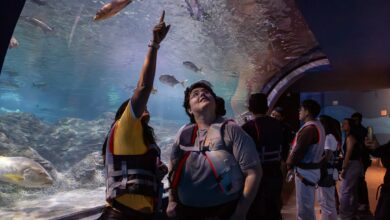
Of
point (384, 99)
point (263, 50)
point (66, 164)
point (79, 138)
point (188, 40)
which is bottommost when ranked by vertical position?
point (66, 164)

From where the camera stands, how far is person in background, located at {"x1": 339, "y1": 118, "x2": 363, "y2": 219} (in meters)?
6.07

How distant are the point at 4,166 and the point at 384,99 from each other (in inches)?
534

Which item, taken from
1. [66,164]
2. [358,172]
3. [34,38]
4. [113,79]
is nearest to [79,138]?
[66,164]

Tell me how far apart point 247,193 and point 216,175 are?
9.6 inches

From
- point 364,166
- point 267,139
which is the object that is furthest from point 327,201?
point 267,139

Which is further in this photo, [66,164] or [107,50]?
[107,50]

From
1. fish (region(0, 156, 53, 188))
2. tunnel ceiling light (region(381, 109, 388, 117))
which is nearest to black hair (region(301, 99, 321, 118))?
fish (region(0, 156, 53, 188))

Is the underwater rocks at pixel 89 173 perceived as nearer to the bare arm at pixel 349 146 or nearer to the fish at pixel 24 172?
the fish at pixel 24 172

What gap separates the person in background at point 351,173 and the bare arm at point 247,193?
15.4 feet

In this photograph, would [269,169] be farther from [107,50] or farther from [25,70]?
[25,70]

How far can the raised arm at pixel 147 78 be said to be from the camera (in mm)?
1902

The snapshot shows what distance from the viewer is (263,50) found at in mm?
10148

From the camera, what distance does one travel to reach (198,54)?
19531mm

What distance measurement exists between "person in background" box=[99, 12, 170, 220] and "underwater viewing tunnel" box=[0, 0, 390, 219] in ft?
3.28
